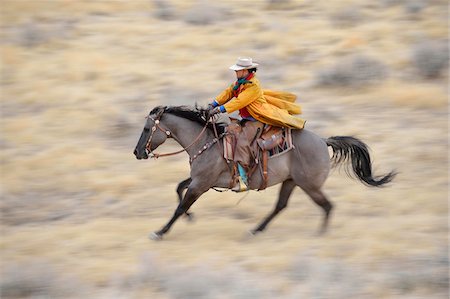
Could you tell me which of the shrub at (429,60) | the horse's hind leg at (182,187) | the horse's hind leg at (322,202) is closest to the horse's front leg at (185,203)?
the horse's hind leg at (182,187)

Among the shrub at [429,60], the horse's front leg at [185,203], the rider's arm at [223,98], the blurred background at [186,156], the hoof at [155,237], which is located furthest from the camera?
the shrub at [429,60]

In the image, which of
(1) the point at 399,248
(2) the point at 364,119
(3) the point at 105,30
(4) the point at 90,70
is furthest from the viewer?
(3) the point at 105,30

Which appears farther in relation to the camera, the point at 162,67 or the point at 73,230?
the point at 162,67

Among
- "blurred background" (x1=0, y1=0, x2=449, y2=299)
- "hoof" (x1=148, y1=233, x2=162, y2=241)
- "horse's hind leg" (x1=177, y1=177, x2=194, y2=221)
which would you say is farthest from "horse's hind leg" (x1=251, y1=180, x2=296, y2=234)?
"hoof" (x1=148, y1=233, x2=162, y2=241)

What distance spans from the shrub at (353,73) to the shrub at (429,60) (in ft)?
2.79

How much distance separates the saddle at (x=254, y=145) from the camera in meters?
8.97

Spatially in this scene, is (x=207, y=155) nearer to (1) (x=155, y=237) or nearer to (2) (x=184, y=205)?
(2) (x=184, y=205)

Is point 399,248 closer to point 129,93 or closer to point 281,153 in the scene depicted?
point 281,153

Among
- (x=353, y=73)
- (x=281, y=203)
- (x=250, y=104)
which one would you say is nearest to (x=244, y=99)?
(x=250, y=104)

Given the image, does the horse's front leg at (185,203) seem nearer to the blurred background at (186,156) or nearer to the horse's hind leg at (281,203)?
the blurred background at (186,156)

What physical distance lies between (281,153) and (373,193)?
8.34 ft

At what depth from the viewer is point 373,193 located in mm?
10930

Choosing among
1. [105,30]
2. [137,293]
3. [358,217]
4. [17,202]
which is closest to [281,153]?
[358,217]

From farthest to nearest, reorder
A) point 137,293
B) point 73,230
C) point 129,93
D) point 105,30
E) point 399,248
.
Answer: point 105,30
point 129,93
point 73,230
point 399,248
point 137,293
